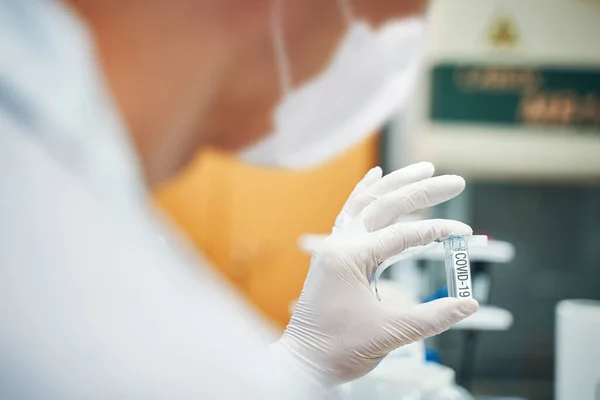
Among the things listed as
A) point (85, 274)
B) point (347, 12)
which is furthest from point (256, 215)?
point (85, 274)

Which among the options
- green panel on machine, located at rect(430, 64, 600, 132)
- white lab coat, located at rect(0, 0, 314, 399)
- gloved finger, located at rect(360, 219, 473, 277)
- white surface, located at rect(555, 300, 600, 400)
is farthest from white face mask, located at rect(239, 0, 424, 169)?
green panel on machine, located at rect(430, 64, 600, 132)

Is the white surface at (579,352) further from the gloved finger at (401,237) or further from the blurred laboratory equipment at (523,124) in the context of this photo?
the blurred laboratory equipment at (523,124)

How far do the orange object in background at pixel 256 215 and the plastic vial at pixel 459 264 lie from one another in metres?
1.73

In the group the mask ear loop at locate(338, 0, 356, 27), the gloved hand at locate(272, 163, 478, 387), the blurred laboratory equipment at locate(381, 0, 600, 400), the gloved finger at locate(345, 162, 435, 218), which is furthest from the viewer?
the blurred laboratory equipment at locate(381, 0, 600, 400)

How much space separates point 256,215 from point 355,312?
6.16ft

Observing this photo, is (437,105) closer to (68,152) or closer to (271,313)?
(271,313)

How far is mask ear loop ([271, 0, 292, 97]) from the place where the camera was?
37.5 inches

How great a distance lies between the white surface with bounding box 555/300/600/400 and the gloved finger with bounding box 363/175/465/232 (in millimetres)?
326

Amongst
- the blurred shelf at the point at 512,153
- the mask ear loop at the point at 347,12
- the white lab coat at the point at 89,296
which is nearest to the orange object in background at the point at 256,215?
the blurred shelf at the point at 512,153

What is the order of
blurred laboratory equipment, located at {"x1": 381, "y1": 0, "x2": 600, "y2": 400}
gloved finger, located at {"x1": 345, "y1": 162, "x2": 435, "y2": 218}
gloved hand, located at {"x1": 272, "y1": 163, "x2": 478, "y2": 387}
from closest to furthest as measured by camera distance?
gloved hand, located at {"x1": 272, "y1": 163, "x2": 478, "y2": 387} → gloved finger, located at {"x1": 345, "y1": 162, "x2": 435, "y2": 218} → blurred laboratory equipment, located at {"x1": 381, "y1": 0, "x2": 600, "y2": 400}

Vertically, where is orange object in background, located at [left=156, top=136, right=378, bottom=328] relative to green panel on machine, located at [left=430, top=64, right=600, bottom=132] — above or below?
below

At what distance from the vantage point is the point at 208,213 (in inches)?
102

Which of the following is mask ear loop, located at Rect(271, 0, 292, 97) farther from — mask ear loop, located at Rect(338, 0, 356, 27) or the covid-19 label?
the covid-19 label

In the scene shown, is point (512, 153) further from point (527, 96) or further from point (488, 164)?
point (527, 96)
